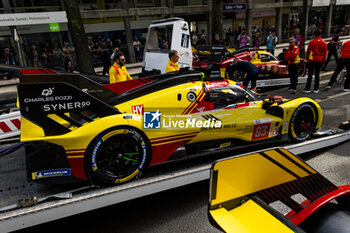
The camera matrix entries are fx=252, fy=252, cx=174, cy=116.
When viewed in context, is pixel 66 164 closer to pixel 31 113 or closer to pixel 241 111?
pixel 31 113

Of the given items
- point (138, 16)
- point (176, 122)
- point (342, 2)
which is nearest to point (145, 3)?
point (138, 16)

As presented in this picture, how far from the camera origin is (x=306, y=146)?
13.9 feet

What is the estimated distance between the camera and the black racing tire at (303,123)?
4.31 m

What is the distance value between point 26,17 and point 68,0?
7898 millimetres

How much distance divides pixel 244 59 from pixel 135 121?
7.14m

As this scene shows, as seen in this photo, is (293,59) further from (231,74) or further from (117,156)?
(117,156)

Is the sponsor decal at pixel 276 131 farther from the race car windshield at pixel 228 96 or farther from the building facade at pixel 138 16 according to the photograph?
the building facade at pixel 138 16

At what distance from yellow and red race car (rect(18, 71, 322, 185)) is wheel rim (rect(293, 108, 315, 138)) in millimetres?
16

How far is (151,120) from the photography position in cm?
339

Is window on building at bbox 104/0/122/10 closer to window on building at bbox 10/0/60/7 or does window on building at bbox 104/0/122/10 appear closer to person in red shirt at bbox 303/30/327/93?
window on building at bbox 10/0/60/7

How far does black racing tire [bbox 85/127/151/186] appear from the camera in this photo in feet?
10.0

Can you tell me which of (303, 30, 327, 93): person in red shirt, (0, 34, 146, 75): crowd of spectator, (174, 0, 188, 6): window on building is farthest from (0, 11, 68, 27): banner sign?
(303, 30, 327, 93): person in red shirt

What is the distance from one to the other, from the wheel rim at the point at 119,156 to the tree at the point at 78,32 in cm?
820

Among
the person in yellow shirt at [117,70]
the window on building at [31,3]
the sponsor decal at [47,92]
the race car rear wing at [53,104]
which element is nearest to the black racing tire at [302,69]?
the person in yellow shirt at [117,70]
